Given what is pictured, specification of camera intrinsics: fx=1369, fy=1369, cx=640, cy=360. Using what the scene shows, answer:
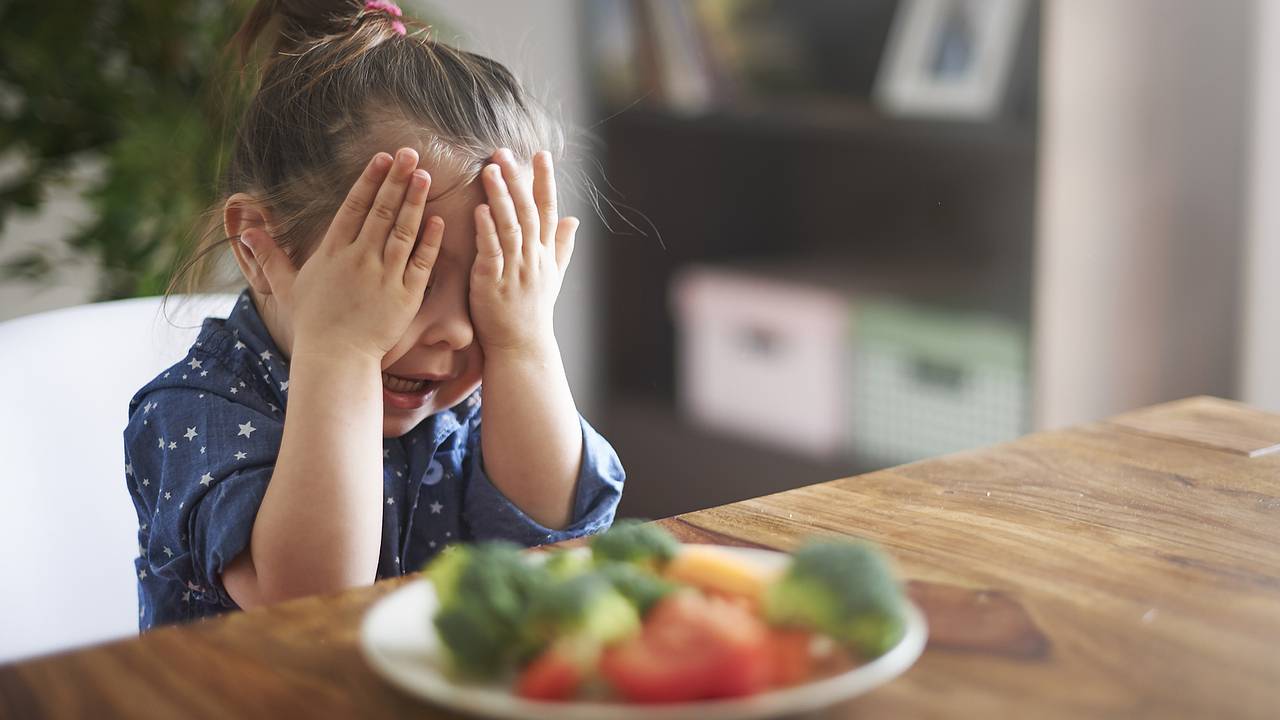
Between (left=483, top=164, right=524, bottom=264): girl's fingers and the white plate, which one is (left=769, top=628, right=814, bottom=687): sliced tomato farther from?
(left=483, top=164, right=524, bottom=264): girl's fingers

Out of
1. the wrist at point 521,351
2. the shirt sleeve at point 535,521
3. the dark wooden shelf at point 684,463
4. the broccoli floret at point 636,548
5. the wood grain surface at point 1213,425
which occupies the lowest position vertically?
the dark wooden shelf at point 684,463

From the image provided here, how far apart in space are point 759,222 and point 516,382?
69.8 inches

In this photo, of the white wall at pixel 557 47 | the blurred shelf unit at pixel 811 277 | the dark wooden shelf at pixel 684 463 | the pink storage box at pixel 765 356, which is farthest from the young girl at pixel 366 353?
the white wall at pixel 557 47

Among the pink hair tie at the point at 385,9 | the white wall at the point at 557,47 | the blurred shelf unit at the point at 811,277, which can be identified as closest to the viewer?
the pink hair tie at the point at 385,9

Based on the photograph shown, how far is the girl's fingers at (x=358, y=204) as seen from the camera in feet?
2.66

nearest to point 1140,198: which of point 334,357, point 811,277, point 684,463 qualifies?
point 811,277

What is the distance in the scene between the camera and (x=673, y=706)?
442 mm

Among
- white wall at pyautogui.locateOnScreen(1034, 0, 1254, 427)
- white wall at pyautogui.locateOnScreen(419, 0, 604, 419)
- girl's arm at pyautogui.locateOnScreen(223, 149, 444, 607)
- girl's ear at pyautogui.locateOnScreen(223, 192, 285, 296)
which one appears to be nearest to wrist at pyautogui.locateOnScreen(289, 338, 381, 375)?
girl's arm at pyautogui.locateOnScreen(223, 149, 444, 607)

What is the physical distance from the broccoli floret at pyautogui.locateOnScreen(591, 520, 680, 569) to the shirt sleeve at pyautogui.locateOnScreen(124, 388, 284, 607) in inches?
12.6

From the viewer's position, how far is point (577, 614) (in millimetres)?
452

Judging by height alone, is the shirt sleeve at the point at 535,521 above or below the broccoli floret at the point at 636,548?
below

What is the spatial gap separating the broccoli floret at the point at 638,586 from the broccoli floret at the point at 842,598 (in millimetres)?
41

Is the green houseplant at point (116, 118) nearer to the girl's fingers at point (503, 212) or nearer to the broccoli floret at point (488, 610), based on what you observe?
the girl's fingers at point (503, 212)

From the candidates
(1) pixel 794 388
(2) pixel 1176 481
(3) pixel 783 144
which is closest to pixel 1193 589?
(2) pixel 1176 481
